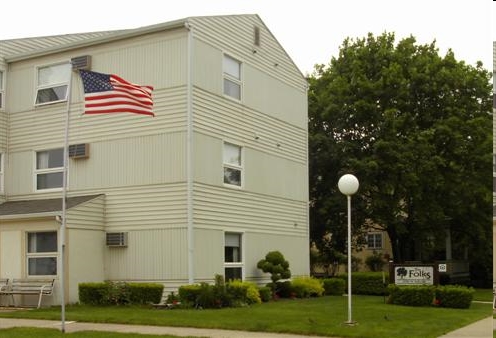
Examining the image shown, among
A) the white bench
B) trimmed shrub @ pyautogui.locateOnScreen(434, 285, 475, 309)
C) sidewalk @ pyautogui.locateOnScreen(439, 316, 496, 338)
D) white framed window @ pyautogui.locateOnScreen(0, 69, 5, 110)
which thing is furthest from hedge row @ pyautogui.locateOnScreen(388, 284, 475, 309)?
white framed window @ pyautogui.locateOnScreen(0, 69, 5, 110)

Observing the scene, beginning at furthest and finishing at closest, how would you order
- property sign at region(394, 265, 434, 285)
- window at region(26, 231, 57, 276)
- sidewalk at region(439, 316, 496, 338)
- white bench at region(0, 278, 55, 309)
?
1. property sign at region(394, 265, 434, 285)
2. window at region(26, 231, 57, 276)
3. white bench at region(0, 278, 55, 309)
4. sidewalk at region(439, 316, 496, 338)

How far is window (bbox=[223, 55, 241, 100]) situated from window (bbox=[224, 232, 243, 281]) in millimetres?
4370

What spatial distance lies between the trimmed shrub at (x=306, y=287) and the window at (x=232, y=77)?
606cm

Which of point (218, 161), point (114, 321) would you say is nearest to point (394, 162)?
point (218, 161)

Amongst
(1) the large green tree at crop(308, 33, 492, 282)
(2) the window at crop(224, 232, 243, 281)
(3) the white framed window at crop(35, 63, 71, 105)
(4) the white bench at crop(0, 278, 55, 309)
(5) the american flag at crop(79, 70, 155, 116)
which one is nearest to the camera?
Answer: (5) the american flag at crop(79, 70, 155, 116)

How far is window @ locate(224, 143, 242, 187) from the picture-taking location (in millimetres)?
21547

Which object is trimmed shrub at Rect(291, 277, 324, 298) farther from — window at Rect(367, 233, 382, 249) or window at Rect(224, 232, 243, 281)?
window at Rect(367, 233, 382, 249)

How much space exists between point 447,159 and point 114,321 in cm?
2084

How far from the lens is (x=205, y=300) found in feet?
57.2

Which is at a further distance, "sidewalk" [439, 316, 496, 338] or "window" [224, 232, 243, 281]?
"window" [224, 232, 243, 281]

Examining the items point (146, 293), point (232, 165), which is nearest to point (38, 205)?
point (146, 293)

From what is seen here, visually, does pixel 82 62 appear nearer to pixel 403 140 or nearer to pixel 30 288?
pixel 30 288

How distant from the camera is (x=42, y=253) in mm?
19734

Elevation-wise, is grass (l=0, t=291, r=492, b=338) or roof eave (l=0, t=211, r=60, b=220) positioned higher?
roof eave (l=0, t=211, r=60, b=220)
